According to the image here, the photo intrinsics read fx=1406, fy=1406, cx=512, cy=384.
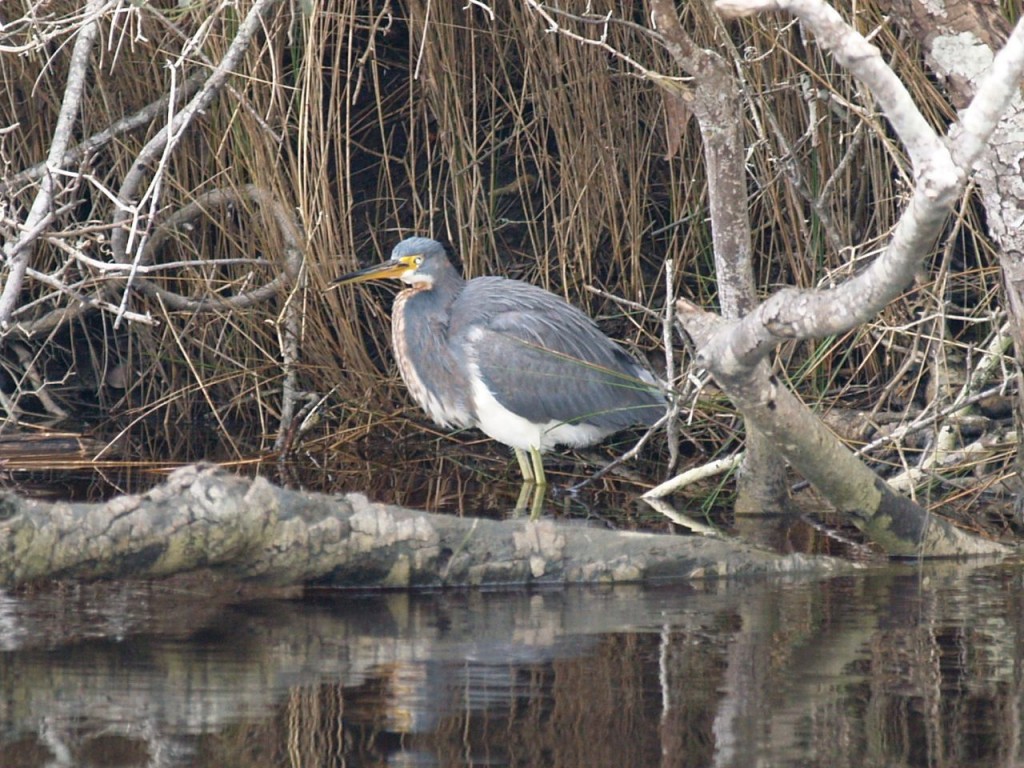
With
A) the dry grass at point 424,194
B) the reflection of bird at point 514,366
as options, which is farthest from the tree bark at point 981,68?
the reflection of bird at point 514,366

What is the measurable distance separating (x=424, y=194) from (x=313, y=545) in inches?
119

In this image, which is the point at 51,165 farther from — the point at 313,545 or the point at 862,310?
the point at 862,310

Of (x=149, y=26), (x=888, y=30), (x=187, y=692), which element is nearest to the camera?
(x=187, y=692)

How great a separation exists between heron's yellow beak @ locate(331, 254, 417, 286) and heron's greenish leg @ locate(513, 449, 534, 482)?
0.88 metres

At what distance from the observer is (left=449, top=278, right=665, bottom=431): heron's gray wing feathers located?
220 inches

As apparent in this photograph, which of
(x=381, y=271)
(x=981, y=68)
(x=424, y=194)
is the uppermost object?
(x=424, y=194)

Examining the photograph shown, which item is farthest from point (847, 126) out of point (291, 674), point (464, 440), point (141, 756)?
point (141, 756)

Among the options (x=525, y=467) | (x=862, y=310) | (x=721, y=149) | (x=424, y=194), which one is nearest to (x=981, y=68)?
(x=721, y=149)

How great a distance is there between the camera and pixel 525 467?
224 inches

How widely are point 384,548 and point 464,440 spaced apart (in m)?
2.50

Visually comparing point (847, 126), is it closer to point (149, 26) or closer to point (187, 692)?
point (149, 26)

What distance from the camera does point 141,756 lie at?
2.55m

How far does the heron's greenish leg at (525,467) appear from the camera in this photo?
18.6ft

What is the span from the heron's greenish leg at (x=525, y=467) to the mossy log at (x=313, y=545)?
1614mm
